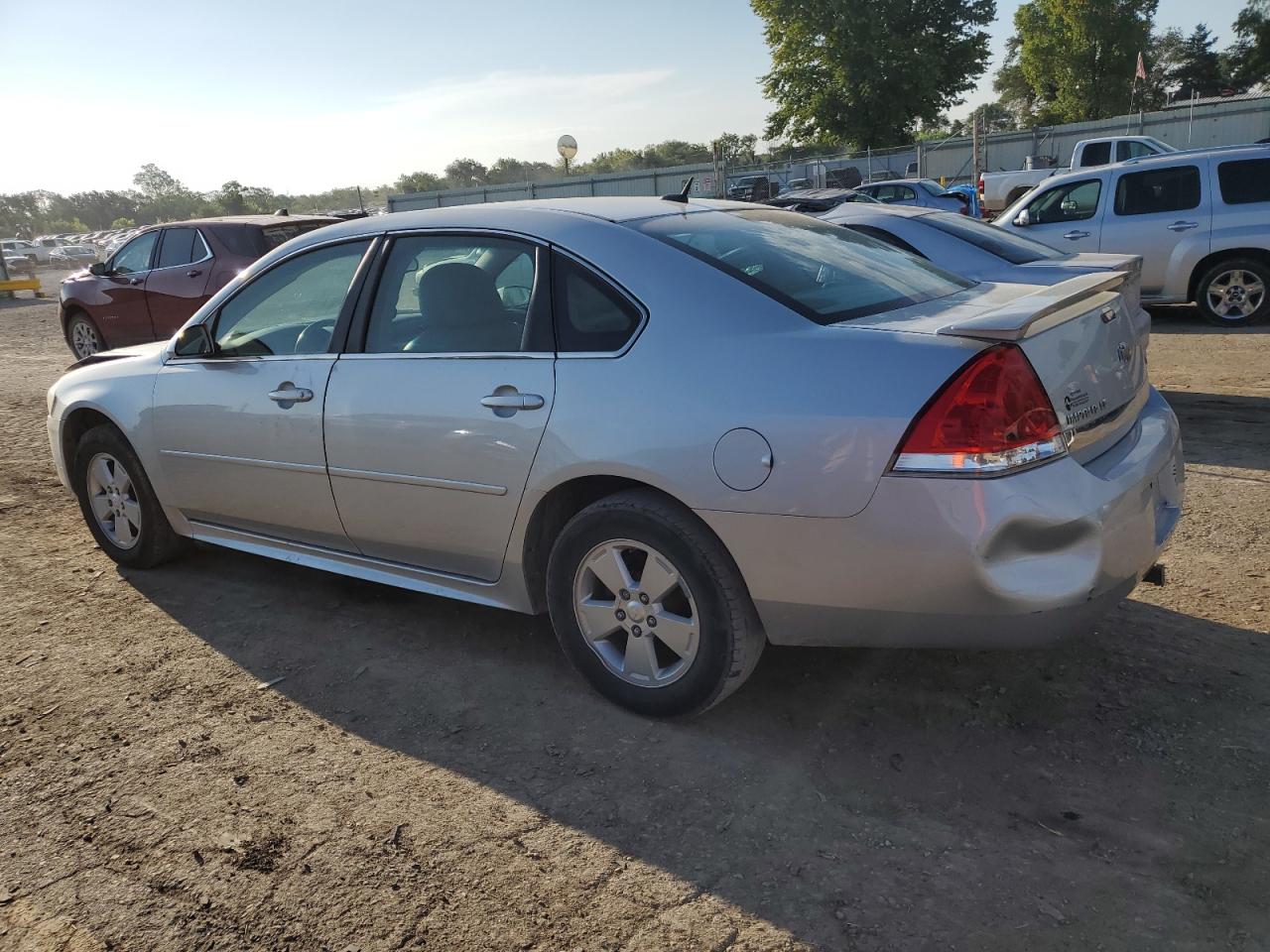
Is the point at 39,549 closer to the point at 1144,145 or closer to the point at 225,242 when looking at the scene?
the point at 225,242

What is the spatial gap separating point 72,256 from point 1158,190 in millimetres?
50692

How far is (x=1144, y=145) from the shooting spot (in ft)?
69.9

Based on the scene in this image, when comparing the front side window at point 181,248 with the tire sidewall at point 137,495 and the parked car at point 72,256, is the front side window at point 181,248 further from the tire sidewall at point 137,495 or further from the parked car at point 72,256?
the parked car at point 72,256

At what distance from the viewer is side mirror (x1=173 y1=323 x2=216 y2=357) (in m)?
4.30

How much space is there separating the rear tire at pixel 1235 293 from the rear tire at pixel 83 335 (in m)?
12.0

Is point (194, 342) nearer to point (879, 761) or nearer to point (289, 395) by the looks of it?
point (289, 395)

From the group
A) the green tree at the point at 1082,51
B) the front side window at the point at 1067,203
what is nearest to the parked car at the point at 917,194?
the front side window at the point at 1067,203

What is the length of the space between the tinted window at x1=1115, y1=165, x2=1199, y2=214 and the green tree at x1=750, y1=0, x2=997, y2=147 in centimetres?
3674

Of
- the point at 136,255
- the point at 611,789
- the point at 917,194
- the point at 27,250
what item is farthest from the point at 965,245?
the point at 27,250

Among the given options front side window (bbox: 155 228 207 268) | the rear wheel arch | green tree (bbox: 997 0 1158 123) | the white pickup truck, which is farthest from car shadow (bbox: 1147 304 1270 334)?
green tree (bbox: 997 0 1158 123)

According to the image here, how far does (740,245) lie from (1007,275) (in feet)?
11.9

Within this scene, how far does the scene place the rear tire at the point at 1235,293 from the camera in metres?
10.1

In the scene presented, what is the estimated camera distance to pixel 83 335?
473 inches

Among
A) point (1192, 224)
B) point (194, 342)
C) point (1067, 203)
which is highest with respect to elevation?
point (194, 342)
